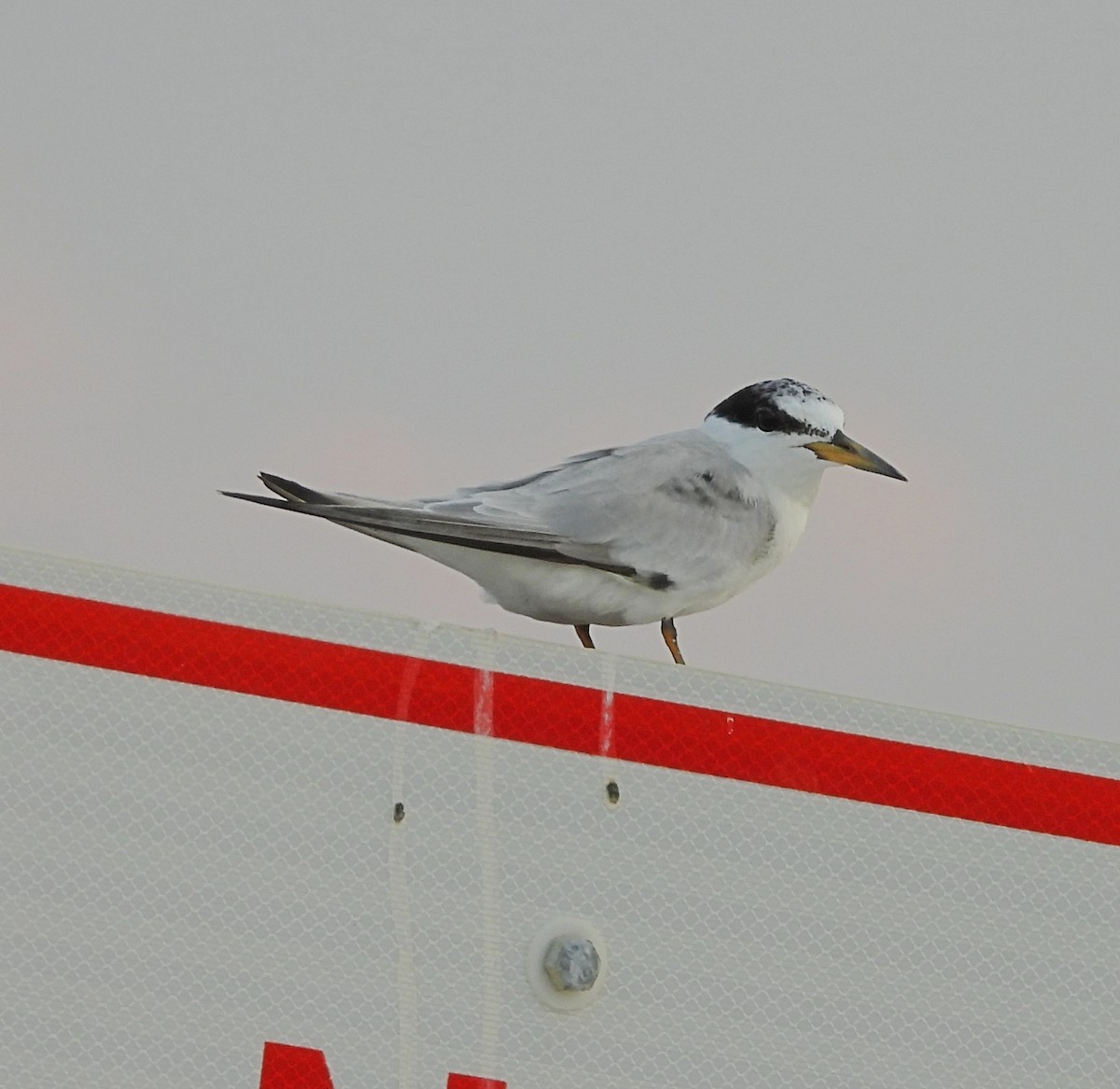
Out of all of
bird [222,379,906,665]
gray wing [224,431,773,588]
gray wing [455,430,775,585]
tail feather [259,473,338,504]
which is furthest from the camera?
gray wing [455,430,775,585]

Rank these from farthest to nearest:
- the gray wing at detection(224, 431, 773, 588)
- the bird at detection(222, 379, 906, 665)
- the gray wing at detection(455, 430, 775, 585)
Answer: the gray wing at detection(455, 430, 775, 585), the bird at detection(222, 379, 906, 665), the gray wing at detection(224, 431, 773, 588)

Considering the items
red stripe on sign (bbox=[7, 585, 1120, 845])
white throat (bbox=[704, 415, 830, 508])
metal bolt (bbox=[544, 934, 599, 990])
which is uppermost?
white throat (bbox=[704, 415, 830, 508])

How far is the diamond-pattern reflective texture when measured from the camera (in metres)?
2.47

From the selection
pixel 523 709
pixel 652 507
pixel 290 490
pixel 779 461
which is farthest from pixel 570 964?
pixel 779 461

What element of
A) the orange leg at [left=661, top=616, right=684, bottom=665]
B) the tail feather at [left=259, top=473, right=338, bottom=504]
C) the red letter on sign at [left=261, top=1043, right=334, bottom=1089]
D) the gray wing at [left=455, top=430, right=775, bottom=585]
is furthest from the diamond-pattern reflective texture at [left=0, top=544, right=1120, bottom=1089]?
the orange leg at [left=661, top=616, right=684, bottom=665]

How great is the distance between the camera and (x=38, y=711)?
2.50 m

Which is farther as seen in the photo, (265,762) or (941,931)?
(941,931)

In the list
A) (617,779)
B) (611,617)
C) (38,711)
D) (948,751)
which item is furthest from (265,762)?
(611,617)

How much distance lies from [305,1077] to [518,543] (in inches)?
71.7

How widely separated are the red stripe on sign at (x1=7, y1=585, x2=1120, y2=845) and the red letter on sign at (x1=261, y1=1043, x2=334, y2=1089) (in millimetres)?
513

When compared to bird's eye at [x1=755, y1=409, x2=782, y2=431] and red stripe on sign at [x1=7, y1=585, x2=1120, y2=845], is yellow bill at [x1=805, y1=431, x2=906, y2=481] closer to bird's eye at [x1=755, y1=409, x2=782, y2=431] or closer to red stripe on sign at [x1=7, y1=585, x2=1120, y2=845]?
bird's eye at [x1=755, y1=409, x2=782, y2=431]

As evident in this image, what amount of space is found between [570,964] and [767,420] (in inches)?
103

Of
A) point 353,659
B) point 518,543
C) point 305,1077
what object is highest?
point 518,543

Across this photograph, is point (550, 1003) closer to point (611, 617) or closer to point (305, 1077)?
point (305, 1077)
